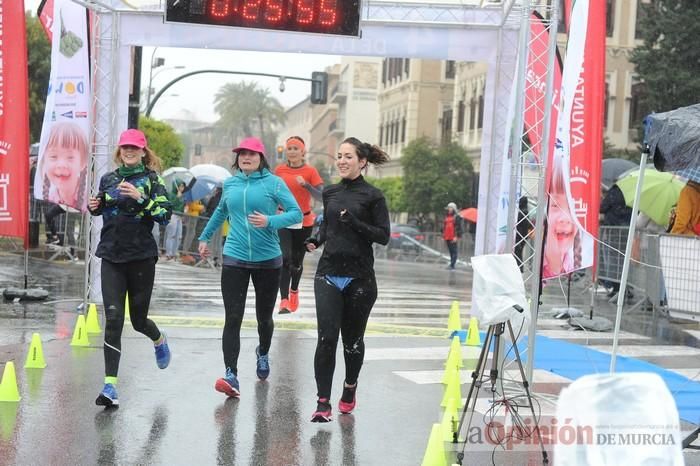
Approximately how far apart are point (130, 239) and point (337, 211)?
5.17 feet

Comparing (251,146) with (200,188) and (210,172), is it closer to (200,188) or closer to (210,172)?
(200,188)

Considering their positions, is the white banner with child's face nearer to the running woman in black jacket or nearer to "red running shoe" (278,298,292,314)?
"red running shoe" (278,298,292,314)

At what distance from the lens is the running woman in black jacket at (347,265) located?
290 inches

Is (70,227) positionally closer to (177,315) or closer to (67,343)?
(177,315)

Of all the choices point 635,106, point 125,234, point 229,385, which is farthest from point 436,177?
point 125,234

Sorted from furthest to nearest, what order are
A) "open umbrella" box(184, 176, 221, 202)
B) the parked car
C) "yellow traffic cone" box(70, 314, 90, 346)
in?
the parked car
"open umbrella" box(184, 176, 221, 202)
"yellow traffic cone" box(70, 314, 90, 346)

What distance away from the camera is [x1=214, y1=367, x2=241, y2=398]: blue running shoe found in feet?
26.3

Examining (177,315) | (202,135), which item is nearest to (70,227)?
(177,315)

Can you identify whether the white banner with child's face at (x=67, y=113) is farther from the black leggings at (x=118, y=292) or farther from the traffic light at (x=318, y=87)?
the traffic light at (x=318, y=87)

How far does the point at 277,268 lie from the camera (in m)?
8.34

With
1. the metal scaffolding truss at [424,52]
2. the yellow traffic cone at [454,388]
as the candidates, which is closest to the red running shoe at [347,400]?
the yellow traffic cone at [454,388]

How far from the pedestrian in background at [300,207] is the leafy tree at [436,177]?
122 ft

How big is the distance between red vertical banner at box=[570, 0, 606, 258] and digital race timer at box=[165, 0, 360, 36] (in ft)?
9.04

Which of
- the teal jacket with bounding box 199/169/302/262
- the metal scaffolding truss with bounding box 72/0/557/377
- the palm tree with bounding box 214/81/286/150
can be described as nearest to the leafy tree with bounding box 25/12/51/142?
the metal scaffolding truss with bounding box 72/0/557/377
